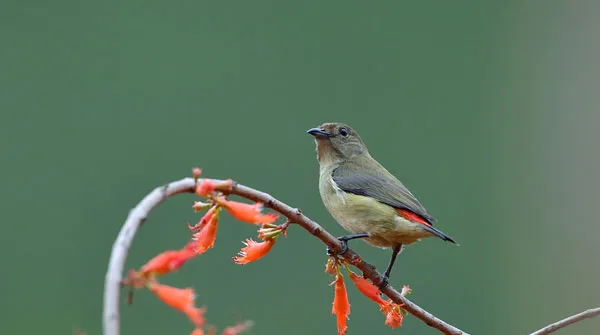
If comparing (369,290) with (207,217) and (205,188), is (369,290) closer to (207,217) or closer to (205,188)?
(207,217)

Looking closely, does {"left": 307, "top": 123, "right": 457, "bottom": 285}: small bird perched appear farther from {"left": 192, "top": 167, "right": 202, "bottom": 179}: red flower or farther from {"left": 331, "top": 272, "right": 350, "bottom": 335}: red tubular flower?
{"left": 192, "top": 167, "right": 202, "bottom": 179}: red flower

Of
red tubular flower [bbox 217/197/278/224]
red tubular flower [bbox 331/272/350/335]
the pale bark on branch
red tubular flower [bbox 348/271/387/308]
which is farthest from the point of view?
red tubular flower [bbox 348/271/387/308]

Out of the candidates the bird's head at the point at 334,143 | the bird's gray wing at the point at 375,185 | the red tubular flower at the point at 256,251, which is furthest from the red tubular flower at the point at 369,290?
the bird's head at the point at 334,143

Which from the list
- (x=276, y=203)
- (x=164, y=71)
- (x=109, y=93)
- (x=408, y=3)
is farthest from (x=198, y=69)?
(x=276, y=203)

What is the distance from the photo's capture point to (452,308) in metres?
19.7

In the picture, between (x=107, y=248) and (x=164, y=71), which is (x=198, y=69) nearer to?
(x=164, y=71)

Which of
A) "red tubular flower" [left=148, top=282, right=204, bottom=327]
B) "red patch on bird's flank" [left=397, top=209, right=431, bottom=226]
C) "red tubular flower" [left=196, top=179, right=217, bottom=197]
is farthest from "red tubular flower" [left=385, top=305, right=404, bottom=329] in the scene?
"red patch on bird's flank" [left=397, top=209, right=431, bottom=226]

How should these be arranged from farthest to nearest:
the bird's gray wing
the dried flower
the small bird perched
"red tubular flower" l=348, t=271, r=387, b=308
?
the bird's gray wing < the small bird perched < "red tubular flower" l=348, t=271, r=387, b=308 < the dried flower

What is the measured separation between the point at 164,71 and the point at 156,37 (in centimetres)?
112

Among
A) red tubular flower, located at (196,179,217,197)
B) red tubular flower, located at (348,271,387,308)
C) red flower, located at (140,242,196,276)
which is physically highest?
red tubular flower, located at (196,179,217,197)

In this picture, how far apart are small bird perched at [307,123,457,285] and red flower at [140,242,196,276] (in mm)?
2113

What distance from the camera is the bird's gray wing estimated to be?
595 centimetres

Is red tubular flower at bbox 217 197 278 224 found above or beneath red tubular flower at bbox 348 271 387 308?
above

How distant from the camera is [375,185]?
6332 mm
